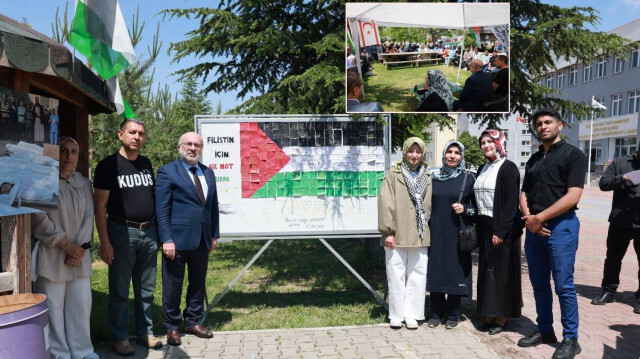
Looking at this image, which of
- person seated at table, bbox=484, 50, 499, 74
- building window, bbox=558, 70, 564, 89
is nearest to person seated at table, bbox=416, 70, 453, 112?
person seated at table, bbox=484, 50, 499, 74

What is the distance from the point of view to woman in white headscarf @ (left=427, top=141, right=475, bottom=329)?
4871mm

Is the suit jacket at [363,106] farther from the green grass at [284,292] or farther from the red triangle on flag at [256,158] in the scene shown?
the green grass at [284,292]

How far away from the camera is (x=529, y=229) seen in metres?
4.31

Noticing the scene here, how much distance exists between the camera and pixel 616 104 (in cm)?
4166

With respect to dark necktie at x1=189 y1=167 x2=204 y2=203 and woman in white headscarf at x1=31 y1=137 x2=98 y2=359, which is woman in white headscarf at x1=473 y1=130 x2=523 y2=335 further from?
woman in white headscarf at x1=31 y1=137 x2=98 y2=359

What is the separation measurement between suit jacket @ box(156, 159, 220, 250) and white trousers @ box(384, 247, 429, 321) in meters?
1.96

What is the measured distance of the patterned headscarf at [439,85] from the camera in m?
5.23

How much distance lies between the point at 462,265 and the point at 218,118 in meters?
3.08

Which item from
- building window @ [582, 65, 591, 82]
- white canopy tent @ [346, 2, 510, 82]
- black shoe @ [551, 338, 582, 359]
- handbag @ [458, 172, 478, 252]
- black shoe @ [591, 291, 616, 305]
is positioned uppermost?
building window @ [582, 65, 591, 82]

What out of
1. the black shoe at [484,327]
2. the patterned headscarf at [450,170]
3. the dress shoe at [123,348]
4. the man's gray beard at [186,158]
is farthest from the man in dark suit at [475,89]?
the dress shoe at [123,348]

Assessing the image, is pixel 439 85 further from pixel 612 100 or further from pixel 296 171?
pixel 612 100

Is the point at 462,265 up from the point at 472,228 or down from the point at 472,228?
down

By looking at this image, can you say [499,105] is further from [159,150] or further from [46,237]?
[159,150]

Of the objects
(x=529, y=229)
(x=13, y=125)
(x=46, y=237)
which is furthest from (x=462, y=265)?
(x=13, y=125)
